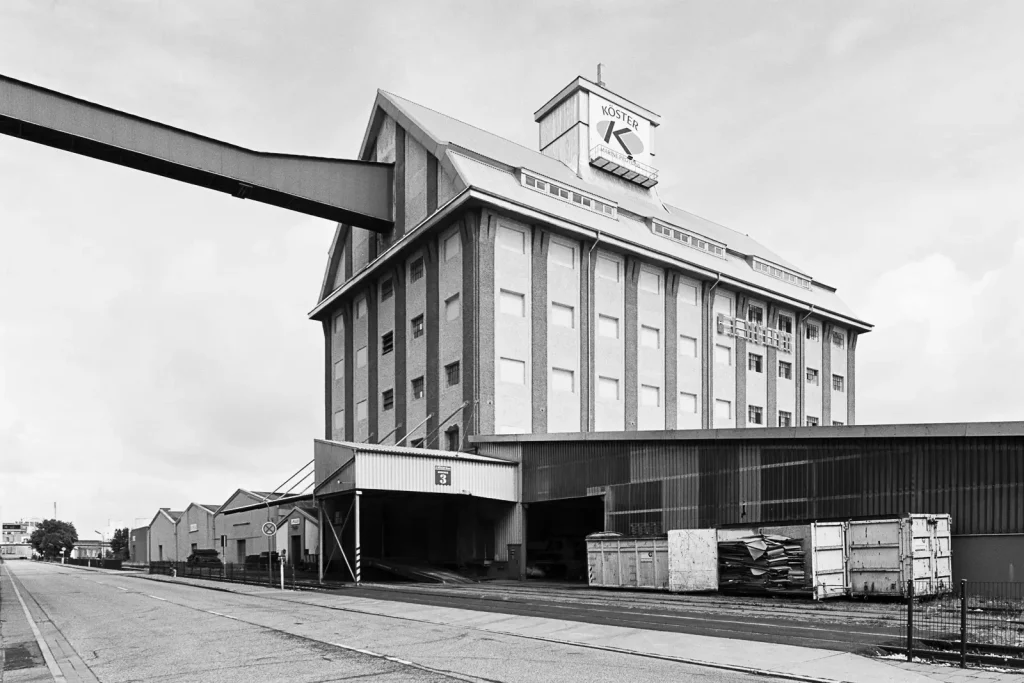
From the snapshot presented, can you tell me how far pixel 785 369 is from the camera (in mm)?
61000

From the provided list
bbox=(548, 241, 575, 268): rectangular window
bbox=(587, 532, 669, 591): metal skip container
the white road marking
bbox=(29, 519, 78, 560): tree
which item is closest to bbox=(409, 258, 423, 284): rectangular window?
bbox=(548, 241, 575, 268): rectangular window

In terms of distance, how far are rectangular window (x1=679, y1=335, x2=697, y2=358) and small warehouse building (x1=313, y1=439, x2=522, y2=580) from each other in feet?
54.7

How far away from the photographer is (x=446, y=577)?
39.4m

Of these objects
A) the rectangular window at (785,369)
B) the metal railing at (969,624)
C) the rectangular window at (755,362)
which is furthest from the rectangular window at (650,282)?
the metal railing at (969,624)

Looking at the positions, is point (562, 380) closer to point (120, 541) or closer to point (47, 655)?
point (47, 655)

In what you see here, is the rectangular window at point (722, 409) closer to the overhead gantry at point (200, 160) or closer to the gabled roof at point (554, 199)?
the gabled roof at point (554, 199)

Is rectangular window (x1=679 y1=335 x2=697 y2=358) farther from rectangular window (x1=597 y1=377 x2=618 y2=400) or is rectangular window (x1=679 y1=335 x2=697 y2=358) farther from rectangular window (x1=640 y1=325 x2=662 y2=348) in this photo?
rectangular window (x1=597 y1=377 x2=618 y2=400)

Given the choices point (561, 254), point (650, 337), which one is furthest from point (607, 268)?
point (650, 337)

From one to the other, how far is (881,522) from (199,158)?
33.9 meters

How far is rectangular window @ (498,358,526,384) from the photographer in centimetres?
4391

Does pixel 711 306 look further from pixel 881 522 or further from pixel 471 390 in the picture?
pixel 881 522

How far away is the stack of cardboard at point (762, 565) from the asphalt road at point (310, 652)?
1090 centimetres

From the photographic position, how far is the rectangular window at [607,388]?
48250 mm

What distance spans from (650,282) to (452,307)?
1287 centimetres
